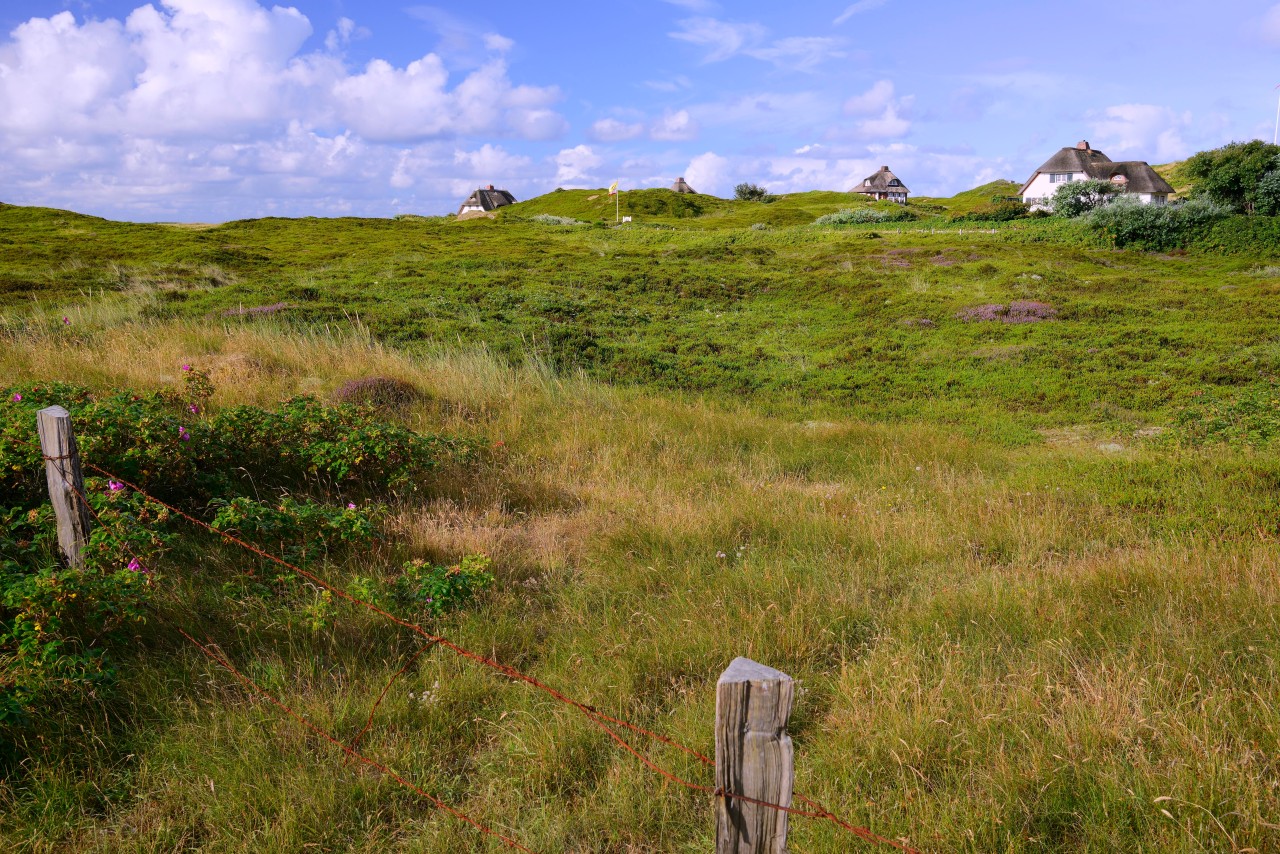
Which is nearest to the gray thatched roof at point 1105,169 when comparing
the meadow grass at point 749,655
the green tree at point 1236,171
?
the green tree at point 1236,171

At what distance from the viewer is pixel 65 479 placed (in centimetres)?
419

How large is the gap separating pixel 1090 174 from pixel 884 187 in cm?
2976

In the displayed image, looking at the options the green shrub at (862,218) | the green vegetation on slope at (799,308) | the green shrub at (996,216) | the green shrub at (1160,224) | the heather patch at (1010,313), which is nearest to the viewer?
the green vegetation on slope at (799,308)

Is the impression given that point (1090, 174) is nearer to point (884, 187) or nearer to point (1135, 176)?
point (1135, 176)

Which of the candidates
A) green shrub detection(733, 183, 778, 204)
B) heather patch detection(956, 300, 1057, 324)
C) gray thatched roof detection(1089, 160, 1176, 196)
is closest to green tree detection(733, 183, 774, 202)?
green shrub detection(733, 183, 778, 204)

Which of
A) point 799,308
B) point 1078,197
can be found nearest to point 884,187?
point 1078,197

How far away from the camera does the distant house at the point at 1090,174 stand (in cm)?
6869

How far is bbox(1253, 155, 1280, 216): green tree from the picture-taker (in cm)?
3819

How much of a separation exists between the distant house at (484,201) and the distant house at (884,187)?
1824 inches

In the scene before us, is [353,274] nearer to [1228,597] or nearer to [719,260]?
[719,260]

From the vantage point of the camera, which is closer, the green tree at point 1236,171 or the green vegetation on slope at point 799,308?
the green vegetation on slope at point 799,308

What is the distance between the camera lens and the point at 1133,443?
10156 mm

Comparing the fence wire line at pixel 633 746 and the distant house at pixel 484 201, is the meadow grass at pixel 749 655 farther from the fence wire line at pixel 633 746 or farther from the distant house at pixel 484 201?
the distant house at pixel 484 201

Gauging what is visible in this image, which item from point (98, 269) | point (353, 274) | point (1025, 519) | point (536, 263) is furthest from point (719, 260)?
point (1025, 519)
